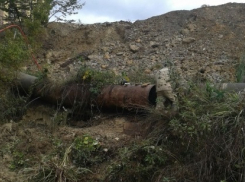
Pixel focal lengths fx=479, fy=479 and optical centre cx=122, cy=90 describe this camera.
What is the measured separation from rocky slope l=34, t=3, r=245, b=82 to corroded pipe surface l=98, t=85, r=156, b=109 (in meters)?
3.25

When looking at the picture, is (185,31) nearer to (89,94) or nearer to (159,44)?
(159,44)

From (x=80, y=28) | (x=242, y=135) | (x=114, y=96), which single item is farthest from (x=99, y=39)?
(x=242, y=135)

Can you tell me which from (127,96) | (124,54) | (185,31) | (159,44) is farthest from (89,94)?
(185,31)

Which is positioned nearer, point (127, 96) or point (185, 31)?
point (127, 96)

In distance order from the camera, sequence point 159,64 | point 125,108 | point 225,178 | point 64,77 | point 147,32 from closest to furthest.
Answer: point 225,178
point 125,108
point 64,77
point 159,64
point 147,32

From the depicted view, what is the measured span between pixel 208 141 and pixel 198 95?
Answer: 90 cm

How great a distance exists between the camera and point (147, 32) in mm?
14328

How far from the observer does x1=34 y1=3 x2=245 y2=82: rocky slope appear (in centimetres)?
1190

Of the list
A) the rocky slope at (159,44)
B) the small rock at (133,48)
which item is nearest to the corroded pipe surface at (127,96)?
the rocky slope at (159,44)

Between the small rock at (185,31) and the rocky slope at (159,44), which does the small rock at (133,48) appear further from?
the small rock at (185,31)

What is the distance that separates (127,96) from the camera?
7590 millimetres

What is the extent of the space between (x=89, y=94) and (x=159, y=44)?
564 cm

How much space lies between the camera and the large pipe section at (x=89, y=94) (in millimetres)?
7438

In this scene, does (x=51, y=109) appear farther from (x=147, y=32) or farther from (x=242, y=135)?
(x=147, y=32)
